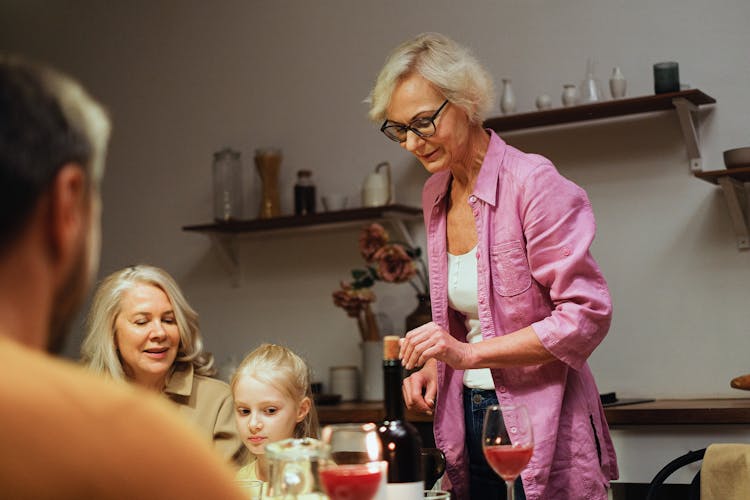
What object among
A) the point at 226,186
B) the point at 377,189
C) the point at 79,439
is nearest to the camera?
the point at 79,439

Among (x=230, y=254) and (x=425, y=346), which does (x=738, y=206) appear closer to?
(x=425, y=346)

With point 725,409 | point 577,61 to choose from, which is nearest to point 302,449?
point 725,409

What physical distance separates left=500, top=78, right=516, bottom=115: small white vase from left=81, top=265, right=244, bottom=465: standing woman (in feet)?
4.84

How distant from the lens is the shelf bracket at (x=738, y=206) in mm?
3023

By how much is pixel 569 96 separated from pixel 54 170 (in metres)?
2.85

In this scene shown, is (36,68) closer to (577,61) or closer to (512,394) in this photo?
(512,394)

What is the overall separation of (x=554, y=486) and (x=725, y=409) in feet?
3.27

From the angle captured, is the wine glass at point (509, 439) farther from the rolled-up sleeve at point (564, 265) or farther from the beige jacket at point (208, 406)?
the beige jacket at point (208, 406)

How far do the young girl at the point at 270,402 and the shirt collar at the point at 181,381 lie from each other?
254 millimetres

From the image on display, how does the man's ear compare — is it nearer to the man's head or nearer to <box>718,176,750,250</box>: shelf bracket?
the man's head

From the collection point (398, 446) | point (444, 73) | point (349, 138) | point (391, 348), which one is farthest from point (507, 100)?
point (398, 446)

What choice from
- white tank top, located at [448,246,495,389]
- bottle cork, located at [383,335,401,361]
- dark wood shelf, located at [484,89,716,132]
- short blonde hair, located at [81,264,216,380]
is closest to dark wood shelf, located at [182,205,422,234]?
dark wood shelf, located at [484,89,716,132]

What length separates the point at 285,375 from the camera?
7.08 ft

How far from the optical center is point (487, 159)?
2.01 metres
